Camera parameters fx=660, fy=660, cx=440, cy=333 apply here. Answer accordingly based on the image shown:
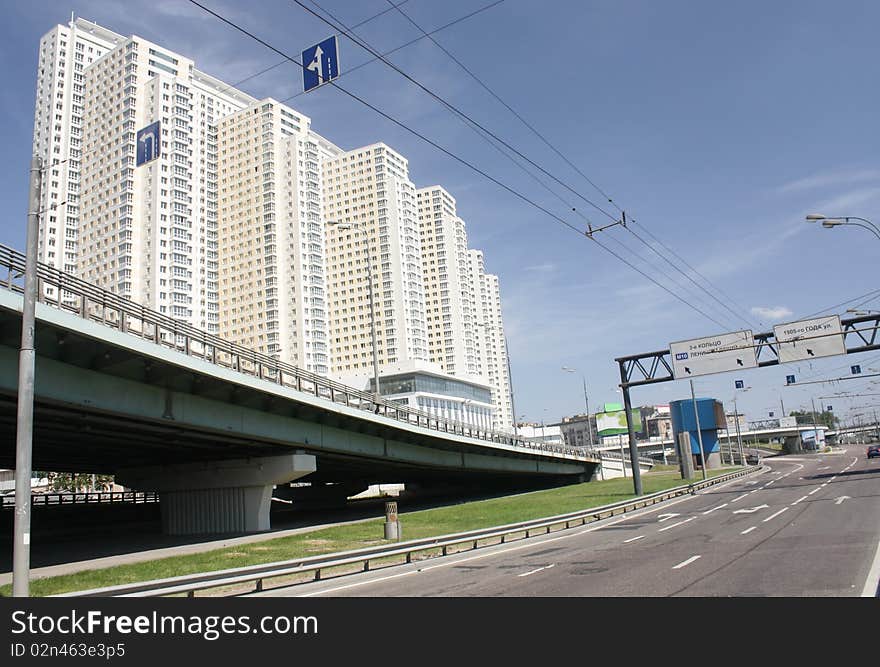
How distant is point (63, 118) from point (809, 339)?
139962 millimetres

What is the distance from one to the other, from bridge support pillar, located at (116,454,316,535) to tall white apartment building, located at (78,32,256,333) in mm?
82685

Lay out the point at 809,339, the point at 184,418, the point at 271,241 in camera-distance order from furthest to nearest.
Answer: the point at 271,241 < the point at 809,339 < the point at 184,418

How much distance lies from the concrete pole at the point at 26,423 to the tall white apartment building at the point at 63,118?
126849 millimetres

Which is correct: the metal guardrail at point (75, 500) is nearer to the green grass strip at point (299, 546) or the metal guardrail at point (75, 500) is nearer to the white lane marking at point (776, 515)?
the green grass strip at point (299, 546)

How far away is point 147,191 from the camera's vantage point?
117m

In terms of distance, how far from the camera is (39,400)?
18.7 m

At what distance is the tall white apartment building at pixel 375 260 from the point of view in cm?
14088

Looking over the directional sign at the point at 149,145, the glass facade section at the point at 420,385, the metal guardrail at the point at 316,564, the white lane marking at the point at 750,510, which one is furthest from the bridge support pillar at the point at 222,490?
the glass facade section at the point at 420,385

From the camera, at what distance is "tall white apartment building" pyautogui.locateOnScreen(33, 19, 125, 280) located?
12544cm

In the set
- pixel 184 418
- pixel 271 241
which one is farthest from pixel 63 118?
pixel 184 418

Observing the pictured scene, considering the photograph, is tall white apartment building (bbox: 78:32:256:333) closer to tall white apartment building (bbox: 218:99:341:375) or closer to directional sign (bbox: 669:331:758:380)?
tall white apartment building (bbox: 218:99:341:375)

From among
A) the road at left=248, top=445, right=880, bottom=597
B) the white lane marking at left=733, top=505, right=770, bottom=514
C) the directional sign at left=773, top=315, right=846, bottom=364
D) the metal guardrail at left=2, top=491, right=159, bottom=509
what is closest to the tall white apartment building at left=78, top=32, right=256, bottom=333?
the metal guardrail at left=2, top=491, right=159, bottom=509

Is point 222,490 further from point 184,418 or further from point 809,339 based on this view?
point 809,339
